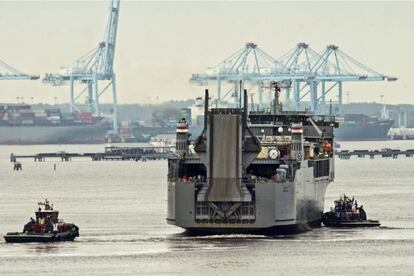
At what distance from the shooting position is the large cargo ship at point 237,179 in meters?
87.1

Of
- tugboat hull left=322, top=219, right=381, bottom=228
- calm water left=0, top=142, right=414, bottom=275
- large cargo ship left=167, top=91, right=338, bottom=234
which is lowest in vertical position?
calm water left=0, top=142, right=414, bottom=275

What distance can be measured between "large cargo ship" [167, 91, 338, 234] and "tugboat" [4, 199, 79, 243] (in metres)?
5.78

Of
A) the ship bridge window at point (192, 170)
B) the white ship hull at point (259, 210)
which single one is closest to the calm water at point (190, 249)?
the white ship hull at point (259, 210)

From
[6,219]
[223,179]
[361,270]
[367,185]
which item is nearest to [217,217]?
[223,179]

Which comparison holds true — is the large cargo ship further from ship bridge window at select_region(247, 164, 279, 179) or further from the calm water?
the calm water

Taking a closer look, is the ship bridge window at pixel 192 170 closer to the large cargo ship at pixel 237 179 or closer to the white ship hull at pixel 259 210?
the large cargo ship at pixel 237 179

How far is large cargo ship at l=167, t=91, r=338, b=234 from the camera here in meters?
87.1

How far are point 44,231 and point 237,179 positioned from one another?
10294mm

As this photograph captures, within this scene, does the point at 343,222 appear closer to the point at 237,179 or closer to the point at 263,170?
the point at 263,170

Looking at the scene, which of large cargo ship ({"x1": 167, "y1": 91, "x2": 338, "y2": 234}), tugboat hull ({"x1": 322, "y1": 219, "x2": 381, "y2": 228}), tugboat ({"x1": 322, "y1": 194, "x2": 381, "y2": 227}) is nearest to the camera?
large cargo ship ({"x1": 167, "y1": 91, "x2": 338, "y2": 234})

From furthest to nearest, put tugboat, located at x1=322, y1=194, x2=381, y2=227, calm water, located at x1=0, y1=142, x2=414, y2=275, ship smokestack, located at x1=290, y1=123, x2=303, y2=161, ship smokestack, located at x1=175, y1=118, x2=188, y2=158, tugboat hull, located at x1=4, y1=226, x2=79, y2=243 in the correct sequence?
tugboat, located at x1=322, y1=194, x2=381, y2=227 → ship smokestack, located at x1=175, y1=118, x2=188, y2=158 → ship smokestack, located at x1=290, y1=123, x2=303, y2=161 → tugboat hull, located at x1=4, y1=226, x2=79, y2=243 → calm water, located at x1=0, y1=142, x2=414, y2=275

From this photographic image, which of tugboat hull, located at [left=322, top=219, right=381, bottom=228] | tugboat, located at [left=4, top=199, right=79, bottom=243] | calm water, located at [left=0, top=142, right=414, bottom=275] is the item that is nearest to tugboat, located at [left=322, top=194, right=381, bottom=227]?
tugboat hull, located at [left=322, top=219, right=381, bottom=228]

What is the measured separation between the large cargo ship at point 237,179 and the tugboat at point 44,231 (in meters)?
5.78

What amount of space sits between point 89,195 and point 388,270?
7030cm
